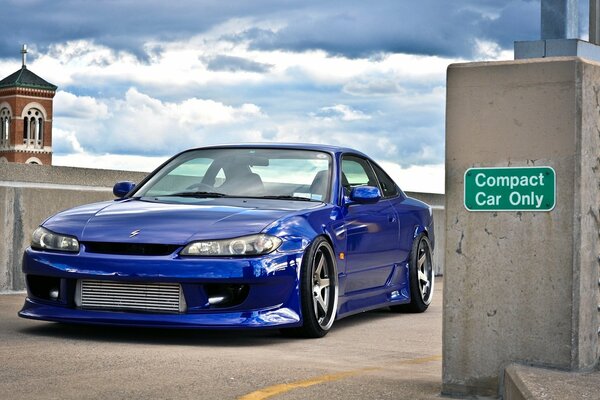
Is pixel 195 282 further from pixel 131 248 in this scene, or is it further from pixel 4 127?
pixel 4 127

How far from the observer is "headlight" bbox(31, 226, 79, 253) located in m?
8.56

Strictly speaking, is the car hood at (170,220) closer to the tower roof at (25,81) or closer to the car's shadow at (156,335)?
the car's shadow at (156,335)

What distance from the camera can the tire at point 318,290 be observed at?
339 inches

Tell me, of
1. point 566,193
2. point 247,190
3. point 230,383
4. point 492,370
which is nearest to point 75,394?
point 230,383

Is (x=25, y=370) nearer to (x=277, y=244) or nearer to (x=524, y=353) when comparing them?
(x=277, y=244)

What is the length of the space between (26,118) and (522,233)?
162m

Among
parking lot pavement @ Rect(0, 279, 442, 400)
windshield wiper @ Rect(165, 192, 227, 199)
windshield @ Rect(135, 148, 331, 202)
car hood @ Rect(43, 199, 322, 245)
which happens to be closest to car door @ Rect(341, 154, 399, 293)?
windshield @ Rect(135, 148, 331, 202)

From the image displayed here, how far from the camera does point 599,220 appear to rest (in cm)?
614

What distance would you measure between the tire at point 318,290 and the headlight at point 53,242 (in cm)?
161

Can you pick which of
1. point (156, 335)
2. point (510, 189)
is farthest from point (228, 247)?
point (510, 189)

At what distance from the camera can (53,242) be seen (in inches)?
341

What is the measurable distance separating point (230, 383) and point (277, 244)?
2.05 m

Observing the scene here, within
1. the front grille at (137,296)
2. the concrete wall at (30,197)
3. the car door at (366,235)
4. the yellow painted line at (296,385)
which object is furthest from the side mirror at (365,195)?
the concrete wall at (30,197)

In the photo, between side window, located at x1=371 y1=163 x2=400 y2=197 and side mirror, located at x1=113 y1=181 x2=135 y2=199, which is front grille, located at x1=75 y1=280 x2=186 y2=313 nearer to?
side mirror, located at x1=113 y1=181 x2=135 y2=199
